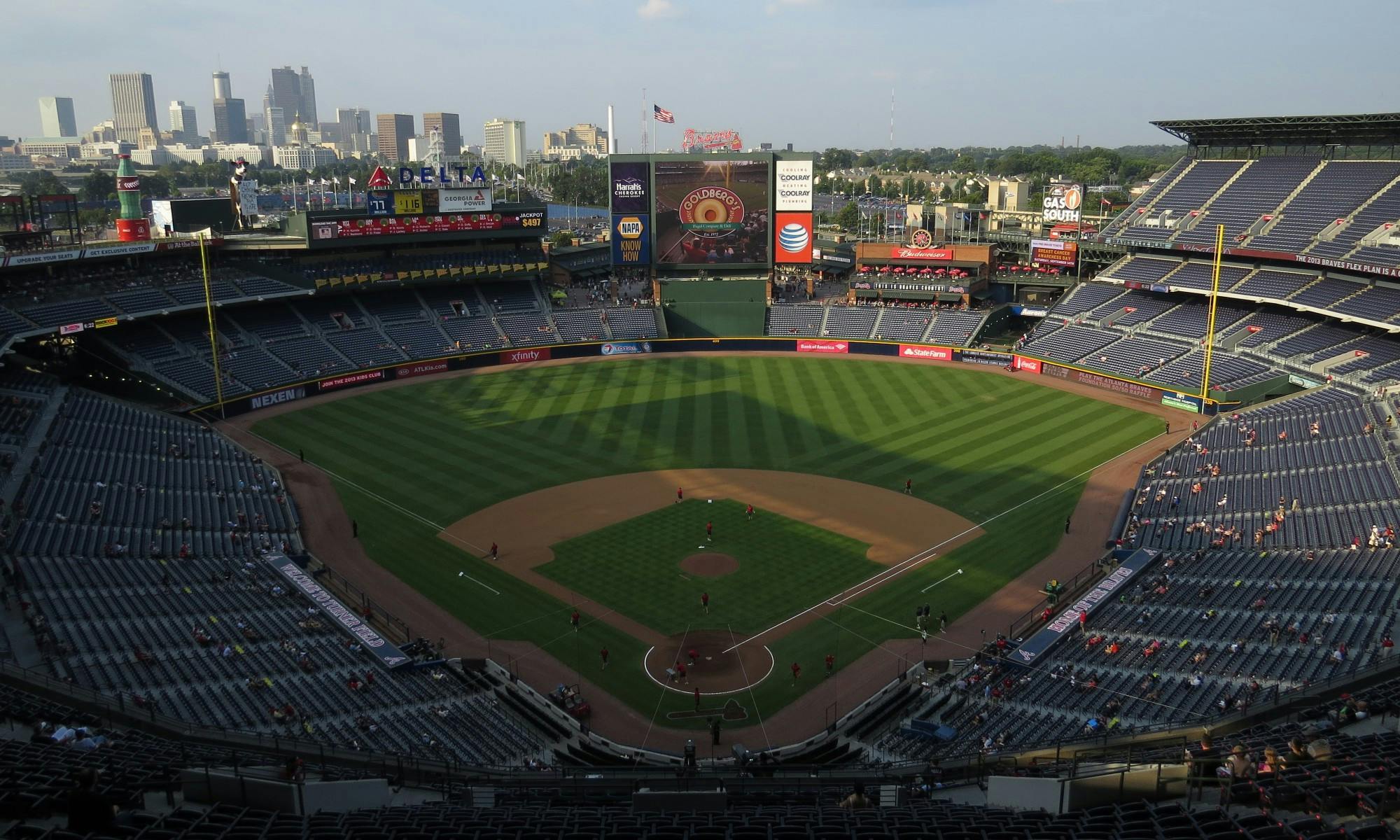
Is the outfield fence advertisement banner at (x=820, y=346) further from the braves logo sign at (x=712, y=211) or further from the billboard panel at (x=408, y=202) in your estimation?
the billboard panel at (x=408, y=202)

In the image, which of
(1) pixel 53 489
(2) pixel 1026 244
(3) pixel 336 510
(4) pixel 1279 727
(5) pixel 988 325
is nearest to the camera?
(4) pixel 1279 727

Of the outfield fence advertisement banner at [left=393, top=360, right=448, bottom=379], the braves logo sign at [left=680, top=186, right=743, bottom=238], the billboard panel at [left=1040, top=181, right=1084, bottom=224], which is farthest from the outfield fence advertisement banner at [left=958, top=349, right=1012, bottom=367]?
the outfield fence advertisement banner at [left=393, top=360, right=448, bottom=379]

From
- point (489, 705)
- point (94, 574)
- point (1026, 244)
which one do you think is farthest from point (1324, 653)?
point (1026, 244)

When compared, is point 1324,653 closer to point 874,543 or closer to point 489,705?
point 874,543

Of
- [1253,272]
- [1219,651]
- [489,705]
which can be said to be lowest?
[489,705]

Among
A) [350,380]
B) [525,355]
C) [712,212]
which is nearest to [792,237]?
[712,212]

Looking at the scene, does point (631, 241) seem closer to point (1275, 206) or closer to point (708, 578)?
point (1275, 206)
